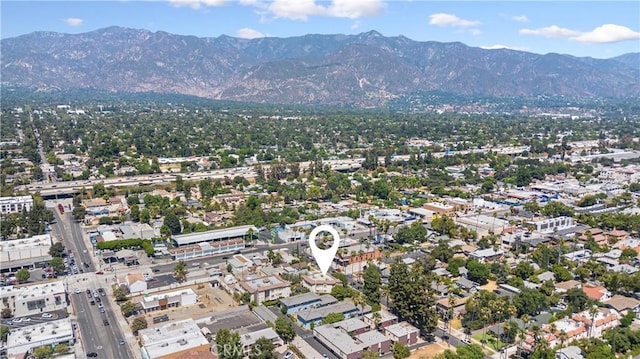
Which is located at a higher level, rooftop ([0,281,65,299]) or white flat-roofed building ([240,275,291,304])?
rooftop ([0,281,65,299])

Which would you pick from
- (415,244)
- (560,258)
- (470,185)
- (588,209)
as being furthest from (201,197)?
(588,209)

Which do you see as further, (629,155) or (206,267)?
(629,155)

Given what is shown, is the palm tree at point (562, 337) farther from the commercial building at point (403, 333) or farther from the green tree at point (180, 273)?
the green tree at point (180, 273)

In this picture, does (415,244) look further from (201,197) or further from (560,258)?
(201,197)

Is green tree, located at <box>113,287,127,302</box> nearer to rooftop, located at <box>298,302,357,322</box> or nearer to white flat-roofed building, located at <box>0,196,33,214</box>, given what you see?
rooftop, located at <box>298,302,357,322</box>

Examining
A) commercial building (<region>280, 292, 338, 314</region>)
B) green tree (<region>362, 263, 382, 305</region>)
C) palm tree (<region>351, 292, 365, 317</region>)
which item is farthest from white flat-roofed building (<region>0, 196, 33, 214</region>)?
palm tree (<region>351, 292, 365, 317</region>)

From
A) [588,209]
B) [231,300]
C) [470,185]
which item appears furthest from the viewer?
[470,185]

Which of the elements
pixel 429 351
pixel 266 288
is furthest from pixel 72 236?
pixel 429 351

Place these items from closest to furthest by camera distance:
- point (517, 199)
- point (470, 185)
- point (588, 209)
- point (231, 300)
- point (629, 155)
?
point (231, 300) → point (588, 209) → point (517, 199) → point (470, 185) → point (629, 155)
